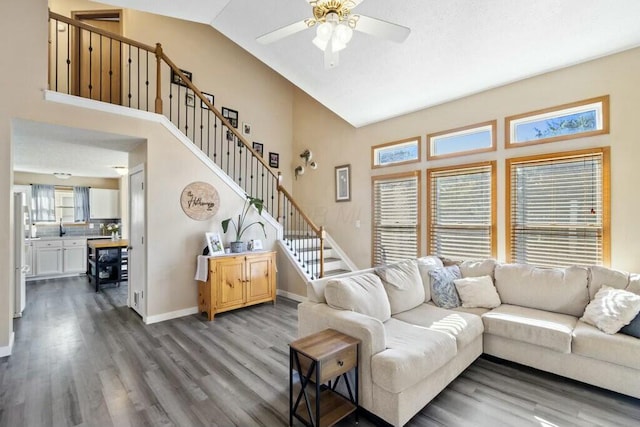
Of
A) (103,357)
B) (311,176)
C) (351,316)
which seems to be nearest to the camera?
(351,316)

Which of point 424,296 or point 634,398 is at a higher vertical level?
point 424,296

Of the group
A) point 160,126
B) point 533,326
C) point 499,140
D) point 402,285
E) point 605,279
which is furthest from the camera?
point 160,126

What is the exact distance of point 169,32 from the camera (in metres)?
5.31

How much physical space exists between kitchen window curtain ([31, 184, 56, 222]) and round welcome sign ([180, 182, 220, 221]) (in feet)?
17.6

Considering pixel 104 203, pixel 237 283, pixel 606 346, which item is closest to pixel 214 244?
pixel 237 283

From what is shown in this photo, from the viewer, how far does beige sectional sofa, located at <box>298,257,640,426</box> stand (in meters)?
2.05

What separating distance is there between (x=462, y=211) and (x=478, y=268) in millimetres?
969

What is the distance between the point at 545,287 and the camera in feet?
10.1

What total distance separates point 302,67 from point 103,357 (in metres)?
4.30

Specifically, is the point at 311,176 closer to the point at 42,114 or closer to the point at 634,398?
the point at 42,114

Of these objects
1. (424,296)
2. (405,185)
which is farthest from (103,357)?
(405,185)

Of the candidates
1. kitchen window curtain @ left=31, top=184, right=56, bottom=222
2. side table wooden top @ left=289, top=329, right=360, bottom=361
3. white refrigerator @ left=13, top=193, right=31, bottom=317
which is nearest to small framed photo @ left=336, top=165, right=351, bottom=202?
side table wooden top @ left=289, top=329, right=360, bottom=361

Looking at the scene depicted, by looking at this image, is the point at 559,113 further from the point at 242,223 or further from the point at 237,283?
the point at 237,283

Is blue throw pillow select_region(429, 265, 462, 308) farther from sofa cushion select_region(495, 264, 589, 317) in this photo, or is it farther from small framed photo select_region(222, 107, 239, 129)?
small framed photo select_region(222, 107, 239, 129)
